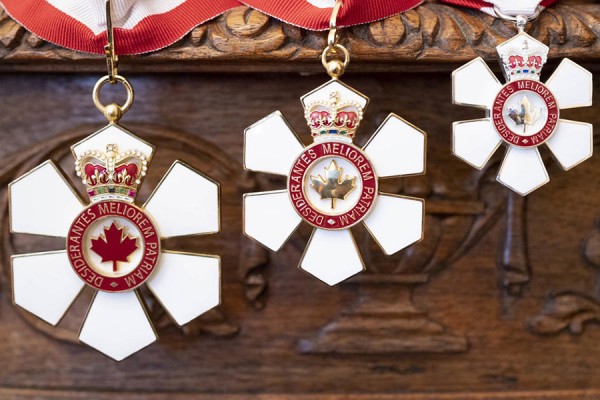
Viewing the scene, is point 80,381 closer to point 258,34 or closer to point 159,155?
point 159,155

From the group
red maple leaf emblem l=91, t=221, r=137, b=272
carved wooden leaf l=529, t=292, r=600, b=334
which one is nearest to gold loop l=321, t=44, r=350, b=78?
red maple leaf emblem l=91, t=221, r=137, b=272

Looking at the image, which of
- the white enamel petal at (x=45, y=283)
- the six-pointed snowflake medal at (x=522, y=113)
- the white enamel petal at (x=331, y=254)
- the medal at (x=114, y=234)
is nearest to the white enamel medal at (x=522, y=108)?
the six-pointed snowflake medal at (x=522, y=113)

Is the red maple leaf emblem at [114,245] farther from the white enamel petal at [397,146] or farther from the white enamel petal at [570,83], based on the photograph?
the white enamel petal at [570,83]

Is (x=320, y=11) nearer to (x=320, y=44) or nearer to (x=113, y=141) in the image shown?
(x=320, y=44)

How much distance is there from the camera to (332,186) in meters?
0.59

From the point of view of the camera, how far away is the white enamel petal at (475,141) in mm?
626

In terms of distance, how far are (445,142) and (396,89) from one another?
71mm

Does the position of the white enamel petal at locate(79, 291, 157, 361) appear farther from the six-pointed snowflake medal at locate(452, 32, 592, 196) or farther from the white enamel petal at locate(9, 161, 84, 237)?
the six-pointed snowflake medal at locate(452, 32, 592, 196)

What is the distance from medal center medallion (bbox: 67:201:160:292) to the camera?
58 centimetres

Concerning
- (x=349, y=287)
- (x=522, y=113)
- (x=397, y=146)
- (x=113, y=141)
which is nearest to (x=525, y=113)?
(x=522, y=113)

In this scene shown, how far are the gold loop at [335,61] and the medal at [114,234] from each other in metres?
0.13

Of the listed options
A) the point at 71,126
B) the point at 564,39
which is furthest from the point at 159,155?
the point at 564,39

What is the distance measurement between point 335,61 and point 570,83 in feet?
0.71

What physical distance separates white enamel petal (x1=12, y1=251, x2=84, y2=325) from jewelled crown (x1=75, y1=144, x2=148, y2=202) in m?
0.07
